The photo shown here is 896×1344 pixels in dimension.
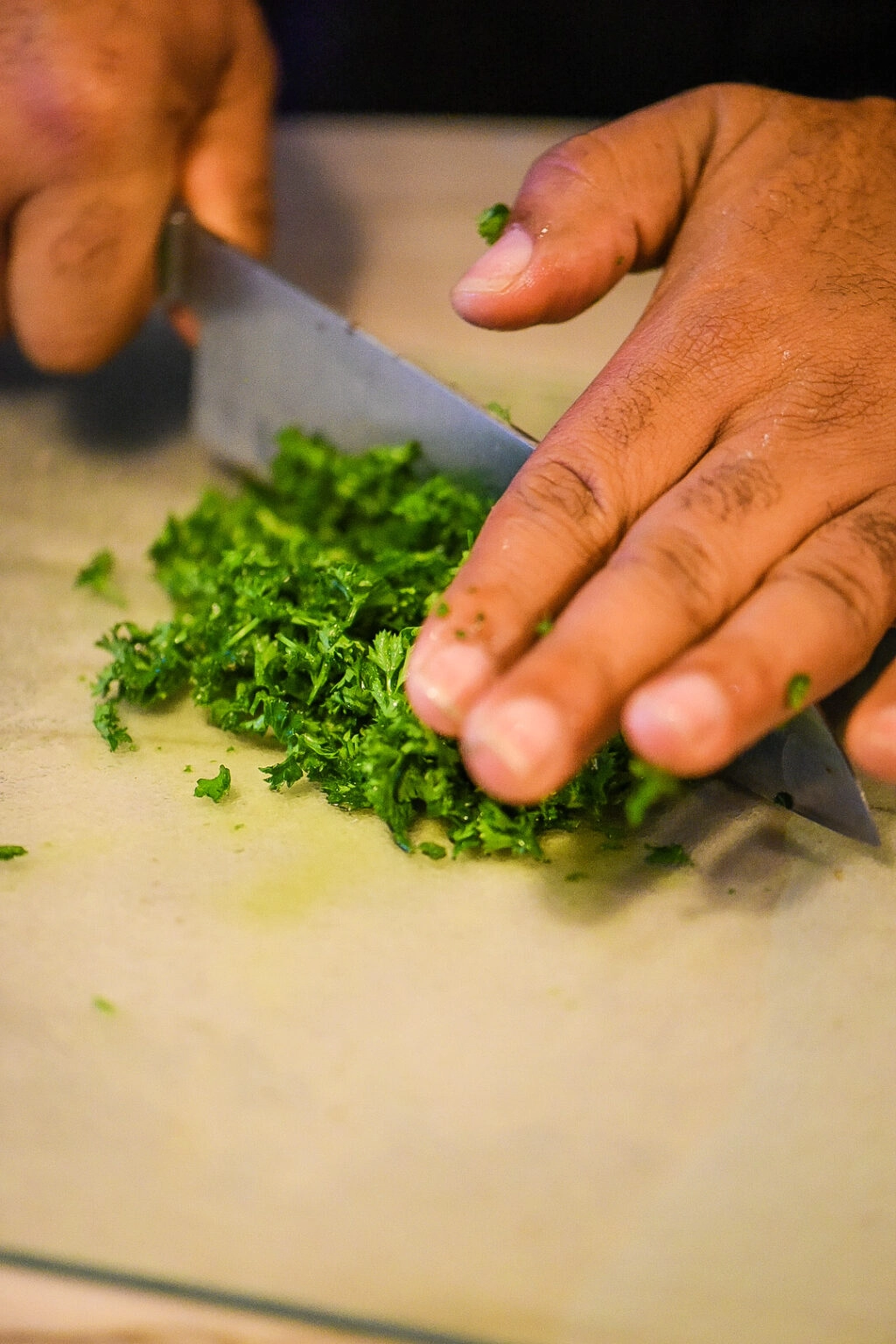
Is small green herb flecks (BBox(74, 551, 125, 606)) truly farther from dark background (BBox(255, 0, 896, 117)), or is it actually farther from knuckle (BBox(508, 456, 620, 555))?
dark background (BBox(255, 0, 896, 117))

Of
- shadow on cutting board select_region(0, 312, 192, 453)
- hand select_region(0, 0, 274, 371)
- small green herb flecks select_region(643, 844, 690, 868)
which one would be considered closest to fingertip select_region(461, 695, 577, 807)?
small green herb flecks select_region(643, 844, 690, 868)

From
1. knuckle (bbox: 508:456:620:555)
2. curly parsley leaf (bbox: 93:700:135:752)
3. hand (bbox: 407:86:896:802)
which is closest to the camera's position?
hand (bbox: 407:86:896:802)

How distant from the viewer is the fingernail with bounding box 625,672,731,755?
4.34 feet

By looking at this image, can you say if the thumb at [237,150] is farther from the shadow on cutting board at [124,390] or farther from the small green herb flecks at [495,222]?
the small green herb flecks at [495,222]

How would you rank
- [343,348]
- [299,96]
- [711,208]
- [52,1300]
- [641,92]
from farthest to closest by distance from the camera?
[299,96]
[641,92]
[343,348]
[711,208]
[52,1300]

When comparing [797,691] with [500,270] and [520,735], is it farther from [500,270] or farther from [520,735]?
[500,270]

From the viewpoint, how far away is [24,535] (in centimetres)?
261

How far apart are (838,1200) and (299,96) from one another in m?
4.14

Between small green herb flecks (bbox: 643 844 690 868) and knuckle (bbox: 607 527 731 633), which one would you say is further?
small green herb flecks (bbox: 643 844 690 868)

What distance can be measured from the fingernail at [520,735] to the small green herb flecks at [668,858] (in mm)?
513

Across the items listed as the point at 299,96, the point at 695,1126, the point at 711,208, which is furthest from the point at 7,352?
the point at 695,1126

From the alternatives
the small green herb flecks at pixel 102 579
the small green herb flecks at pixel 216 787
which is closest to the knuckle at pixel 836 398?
the small green herb flecks at pixel 216 787

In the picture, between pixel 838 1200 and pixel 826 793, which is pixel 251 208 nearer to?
pixel 826 793

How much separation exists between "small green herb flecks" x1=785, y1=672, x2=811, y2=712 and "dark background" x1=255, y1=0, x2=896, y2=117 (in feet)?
8.13
